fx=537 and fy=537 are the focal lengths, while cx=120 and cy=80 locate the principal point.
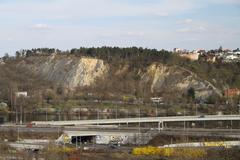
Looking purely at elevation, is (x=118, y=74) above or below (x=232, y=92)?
above

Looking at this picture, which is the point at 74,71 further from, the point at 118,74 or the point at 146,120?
the point at 146,120

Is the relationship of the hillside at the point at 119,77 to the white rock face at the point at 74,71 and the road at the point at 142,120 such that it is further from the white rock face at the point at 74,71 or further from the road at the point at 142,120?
the road at the point at 142,120

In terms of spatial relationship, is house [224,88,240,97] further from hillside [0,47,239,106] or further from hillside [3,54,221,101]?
hillside [3,54,221,101]

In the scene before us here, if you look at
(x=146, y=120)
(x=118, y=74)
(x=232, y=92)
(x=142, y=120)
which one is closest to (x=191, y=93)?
(x=232, y=92)

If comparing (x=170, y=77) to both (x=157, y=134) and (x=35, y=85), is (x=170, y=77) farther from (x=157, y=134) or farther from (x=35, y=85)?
(x=157, y=134)

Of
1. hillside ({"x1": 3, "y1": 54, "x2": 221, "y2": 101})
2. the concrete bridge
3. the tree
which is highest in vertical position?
hillside ({"x1": 3, "y1": 54, "x2": 221, "y2": 101})

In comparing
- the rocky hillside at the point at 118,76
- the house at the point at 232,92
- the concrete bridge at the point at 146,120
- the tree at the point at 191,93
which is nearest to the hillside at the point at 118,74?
the rocky hillside at the point at 118,76

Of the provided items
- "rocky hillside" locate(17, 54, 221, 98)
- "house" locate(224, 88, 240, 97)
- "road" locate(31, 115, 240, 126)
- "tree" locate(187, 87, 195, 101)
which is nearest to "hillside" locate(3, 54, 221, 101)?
"rocky hillside" locate(17, 54, 221, 98)
